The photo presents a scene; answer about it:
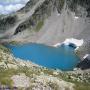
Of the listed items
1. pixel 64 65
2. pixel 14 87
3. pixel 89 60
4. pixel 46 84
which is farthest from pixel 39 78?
pixel 64 65

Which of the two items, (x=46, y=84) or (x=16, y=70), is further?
(x=16, y=70)

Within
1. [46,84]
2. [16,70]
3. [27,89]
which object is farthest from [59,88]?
[16,70]

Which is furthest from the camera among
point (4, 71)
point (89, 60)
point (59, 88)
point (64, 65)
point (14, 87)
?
point (64, 65)

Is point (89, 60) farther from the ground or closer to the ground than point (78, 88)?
closer to the ground

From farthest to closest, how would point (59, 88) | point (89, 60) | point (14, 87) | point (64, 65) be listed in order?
1. point (64, 65)
2. point (89, 60)
3. point (59, 88)
4. point (14, 87)

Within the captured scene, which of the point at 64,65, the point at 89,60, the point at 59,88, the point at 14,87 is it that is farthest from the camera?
the point at 64,65

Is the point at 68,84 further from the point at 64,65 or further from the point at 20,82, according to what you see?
the point at 64,65

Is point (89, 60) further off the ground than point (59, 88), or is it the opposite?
point (59, 88)

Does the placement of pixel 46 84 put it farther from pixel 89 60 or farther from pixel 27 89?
pixel 89 60

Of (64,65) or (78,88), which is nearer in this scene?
(78,88)
